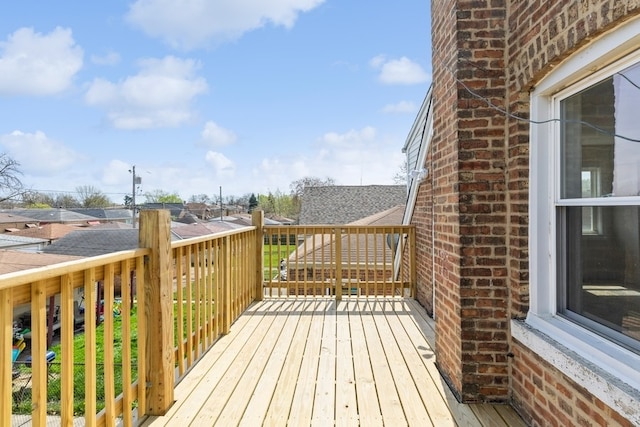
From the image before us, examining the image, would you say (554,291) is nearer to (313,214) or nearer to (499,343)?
(499,343)

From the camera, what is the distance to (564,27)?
6.05 feet

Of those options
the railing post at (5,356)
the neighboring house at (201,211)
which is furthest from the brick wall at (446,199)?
the neighboring house at (201,211)

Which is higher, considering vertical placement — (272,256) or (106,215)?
(106,215)

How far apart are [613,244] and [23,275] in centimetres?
254

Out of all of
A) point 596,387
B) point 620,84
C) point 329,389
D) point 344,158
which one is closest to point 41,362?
point 329,389

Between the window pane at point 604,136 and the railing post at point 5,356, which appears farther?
the window pane at point 604,136

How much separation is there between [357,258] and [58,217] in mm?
34740

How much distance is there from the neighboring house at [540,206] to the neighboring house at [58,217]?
35693mm

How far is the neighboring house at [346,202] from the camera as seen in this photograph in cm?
2202

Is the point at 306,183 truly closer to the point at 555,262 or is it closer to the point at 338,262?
the point at 338,262

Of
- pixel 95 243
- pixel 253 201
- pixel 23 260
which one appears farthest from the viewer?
pixel 253 201

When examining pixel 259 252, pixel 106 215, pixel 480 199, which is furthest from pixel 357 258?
pixel 106 215

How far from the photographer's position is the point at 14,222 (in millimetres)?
32562

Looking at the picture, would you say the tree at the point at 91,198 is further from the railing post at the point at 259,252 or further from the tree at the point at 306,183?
the railing post at the point at 259,252
